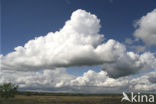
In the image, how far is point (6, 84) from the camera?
10538cm

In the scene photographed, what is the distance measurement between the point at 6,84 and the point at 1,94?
5.98 metres

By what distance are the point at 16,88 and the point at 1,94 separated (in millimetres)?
8778

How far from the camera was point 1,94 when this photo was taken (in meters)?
102

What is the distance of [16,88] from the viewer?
355 feet

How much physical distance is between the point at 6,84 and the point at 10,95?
6575mm

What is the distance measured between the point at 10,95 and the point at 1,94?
479 cm

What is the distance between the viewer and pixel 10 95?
10462 cm

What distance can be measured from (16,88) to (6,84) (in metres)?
6.14
